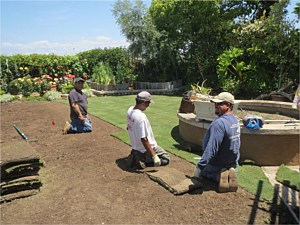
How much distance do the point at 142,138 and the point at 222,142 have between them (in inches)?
48.4

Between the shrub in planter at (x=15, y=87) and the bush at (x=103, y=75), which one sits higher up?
the bush at (x=103, y=75)

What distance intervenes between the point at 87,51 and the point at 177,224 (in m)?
18.1

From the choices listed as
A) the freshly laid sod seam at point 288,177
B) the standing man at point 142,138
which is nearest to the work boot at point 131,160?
the standing man at point 142,138

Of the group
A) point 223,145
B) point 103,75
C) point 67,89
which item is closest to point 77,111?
point 223,145

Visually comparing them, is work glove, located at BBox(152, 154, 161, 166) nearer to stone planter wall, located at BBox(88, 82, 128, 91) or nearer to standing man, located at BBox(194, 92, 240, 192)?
standing man, located at BBox(194, 92, 240, 192)

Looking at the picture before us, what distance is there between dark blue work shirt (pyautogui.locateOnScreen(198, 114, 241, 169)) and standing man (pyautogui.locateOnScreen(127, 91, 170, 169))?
0.96 m

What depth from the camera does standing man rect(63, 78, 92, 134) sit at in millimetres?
7430

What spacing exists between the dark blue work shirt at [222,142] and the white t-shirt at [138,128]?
98 cm

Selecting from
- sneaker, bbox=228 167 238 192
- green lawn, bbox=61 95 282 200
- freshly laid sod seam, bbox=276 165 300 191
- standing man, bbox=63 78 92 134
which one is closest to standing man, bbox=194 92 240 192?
sneaker, bbox=228 167 238 192

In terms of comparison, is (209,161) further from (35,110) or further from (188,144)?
(35,110)

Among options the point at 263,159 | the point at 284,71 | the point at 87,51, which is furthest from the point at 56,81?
the point at 263,159

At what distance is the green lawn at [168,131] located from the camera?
4.43 meters

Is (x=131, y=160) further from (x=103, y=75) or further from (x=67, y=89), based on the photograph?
(x=103, y=75)

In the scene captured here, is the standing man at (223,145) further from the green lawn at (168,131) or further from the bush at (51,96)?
the bush at (51,96)
